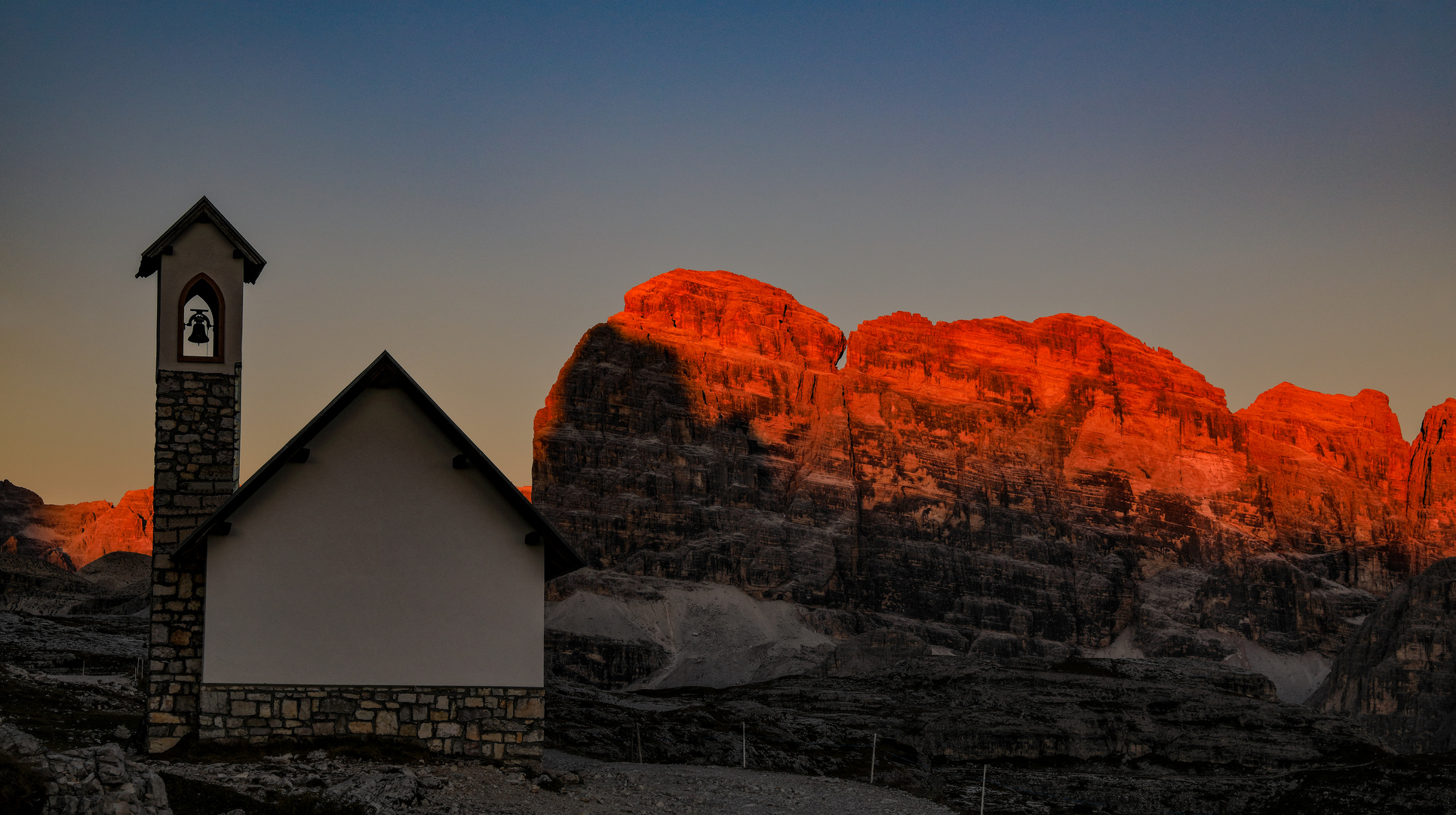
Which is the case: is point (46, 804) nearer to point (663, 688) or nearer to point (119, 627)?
point (119, 627)

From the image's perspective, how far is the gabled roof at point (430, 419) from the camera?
2472 centimetres

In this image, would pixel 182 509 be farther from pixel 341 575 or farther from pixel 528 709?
pixel 528 709

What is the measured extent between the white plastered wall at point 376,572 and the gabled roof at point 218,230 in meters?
4.60

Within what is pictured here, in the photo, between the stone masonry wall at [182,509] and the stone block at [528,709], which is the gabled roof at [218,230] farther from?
the stone block at [528,709]

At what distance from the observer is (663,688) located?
18800cm

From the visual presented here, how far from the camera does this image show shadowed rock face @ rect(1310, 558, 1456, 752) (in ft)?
469

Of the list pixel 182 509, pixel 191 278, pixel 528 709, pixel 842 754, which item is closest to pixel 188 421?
pixel 182 509

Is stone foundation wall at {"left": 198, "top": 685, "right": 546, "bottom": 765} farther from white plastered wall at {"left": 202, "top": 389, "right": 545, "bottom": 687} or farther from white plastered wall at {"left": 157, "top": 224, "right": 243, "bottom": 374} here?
white plastered wall at {"left": 157, "top": 224, "right": 243, "bottom": 374}

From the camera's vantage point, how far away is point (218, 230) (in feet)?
90.4

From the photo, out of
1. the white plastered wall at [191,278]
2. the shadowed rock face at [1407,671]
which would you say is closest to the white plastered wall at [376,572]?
the white plastered wall at [191,278]

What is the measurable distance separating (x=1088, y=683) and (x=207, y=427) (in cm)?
13948

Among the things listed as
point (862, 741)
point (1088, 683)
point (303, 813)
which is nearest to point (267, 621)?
point (303, 813)

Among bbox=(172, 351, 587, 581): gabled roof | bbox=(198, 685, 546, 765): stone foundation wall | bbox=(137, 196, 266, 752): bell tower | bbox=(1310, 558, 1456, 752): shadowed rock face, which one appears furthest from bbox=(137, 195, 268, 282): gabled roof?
bbox=(1310, 558, 1456, 752): shadowed rock face

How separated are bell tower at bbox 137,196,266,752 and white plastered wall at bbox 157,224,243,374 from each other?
0.02 meters
